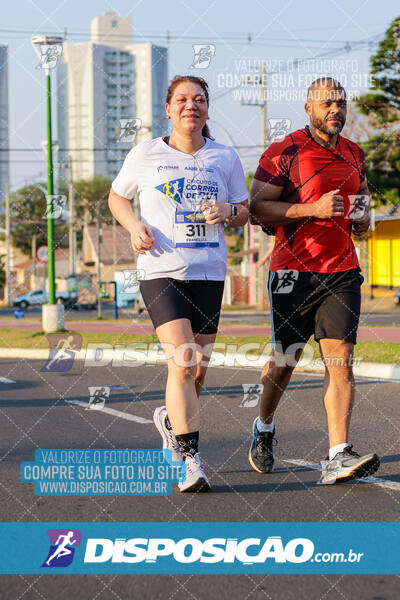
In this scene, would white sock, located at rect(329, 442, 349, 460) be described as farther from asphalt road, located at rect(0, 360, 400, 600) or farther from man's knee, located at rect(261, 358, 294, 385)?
man's knee, located at rect(261, 358, 294, 385)

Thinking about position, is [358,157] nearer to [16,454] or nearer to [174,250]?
[174,250]

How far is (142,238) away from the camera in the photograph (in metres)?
4.38

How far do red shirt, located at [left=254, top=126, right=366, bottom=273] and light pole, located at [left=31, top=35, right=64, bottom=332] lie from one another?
13.2 metres

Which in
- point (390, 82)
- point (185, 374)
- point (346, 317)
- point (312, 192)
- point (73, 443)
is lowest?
point (73, 443)

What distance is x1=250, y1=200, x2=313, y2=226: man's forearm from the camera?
14.9 feet

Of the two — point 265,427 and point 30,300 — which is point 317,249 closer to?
point 265,427

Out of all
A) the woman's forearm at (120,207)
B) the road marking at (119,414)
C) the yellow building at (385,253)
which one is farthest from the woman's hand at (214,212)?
the yellow building at (385,253)

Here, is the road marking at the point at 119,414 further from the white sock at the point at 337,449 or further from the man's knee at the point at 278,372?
the white sock at the point at 337,449

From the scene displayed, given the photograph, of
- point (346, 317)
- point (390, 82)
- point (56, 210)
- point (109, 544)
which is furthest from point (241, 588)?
point (390, 82)

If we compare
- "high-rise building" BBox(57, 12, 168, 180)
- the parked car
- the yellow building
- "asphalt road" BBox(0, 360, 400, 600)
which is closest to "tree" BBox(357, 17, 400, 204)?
the yellow building

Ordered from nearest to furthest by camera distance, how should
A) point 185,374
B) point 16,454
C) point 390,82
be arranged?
point 185,374 → point 16,454 → point 390,82

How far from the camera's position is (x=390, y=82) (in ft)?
100

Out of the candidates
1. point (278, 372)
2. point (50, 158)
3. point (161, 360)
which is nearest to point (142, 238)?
point (278, 372)

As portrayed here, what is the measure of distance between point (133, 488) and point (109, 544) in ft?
3.22
